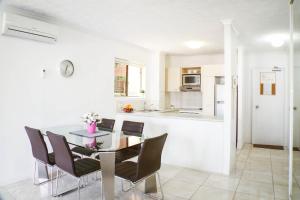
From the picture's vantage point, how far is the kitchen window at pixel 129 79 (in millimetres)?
4988

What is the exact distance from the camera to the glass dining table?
2.36 metres

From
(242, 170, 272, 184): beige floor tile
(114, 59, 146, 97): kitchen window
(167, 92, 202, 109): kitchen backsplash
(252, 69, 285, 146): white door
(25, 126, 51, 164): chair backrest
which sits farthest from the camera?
(167, 92, 202, 109): kitchen backsplash

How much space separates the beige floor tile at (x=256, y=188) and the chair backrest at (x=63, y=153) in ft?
7.16

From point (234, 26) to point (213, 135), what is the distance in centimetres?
179

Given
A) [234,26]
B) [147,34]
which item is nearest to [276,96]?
[234,26]

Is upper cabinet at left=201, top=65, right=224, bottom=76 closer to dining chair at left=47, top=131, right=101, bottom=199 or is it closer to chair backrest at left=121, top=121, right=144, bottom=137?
chair backrest at left=121, top=121, right=144, bottom=137

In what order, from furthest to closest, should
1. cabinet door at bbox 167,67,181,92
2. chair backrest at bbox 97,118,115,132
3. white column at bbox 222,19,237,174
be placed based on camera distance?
1. cabinet door at bbox 167,67,181,92
2. chair backrest at bbox 97,118,115,132
3. white column at bbox 222,19,237,174

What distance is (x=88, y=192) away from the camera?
2859mm

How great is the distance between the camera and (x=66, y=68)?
3615 millimetres

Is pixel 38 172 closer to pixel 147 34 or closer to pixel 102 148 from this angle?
pixel 102 148

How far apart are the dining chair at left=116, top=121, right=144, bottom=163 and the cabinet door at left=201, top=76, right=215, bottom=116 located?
269cm

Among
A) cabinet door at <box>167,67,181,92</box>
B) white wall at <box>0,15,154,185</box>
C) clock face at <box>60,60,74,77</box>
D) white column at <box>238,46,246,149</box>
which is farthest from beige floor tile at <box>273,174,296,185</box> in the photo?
clock face at <box>60,60,74,77</box>

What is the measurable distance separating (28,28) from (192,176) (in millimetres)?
3171

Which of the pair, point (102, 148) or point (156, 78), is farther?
point (156, 78)
